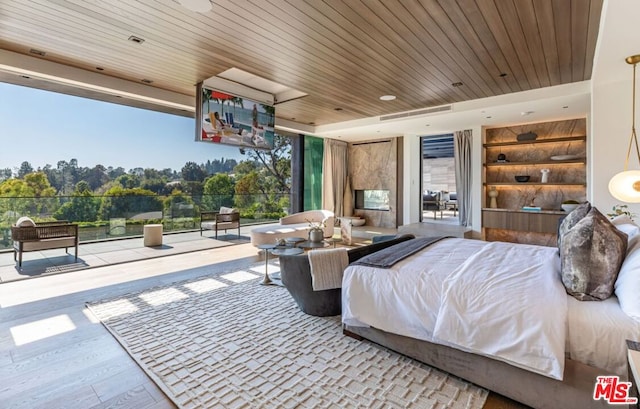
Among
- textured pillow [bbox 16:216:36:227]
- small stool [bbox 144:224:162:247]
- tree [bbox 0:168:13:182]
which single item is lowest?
small stool [bbox 144:224:162:247]

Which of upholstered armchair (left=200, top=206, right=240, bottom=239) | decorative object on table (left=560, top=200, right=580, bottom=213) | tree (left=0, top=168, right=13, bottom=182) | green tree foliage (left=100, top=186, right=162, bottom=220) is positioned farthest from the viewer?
upholstered armchair (left=200, top=206, right=240, bottom=239)

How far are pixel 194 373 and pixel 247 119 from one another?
398cm

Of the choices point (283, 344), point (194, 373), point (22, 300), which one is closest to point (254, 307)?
point (283, 344)

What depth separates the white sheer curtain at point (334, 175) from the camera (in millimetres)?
8742

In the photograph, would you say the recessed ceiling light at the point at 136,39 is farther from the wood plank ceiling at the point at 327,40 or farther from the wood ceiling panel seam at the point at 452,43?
the wood ceiling panel seam at the point at 452,43

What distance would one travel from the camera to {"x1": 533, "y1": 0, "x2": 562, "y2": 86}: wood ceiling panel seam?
8.92 ft

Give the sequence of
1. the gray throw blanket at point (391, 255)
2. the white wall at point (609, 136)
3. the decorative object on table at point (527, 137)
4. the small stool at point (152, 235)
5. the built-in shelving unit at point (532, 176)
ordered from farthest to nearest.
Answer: the small stool at point (152, 235) → the decorative object on table at point (527, 137) → the built-in shelving unit at point (532, 176) → the white wall at point (609, 136) → the gray throw blanket at point (391, 255)

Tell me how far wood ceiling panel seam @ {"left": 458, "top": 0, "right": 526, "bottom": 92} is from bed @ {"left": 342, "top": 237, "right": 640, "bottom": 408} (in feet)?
7.25

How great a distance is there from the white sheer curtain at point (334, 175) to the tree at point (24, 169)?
620cm

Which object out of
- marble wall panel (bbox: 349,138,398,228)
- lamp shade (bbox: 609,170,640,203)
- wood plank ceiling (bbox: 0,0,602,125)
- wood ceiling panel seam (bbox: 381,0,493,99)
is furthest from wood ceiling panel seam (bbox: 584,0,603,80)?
marble wall panel (bbox: 349,138,398,228)

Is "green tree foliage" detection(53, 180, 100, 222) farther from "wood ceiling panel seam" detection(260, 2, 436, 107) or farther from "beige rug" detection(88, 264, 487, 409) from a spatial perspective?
"wood ceiling panel seam" detection(260, 2, 436, 107)

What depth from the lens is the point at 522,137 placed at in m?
6.39

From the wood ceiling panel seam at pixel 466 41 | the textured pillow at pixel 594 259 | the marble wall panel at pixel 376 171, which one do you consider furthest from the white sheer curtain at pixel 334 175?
the textured pillow at pixel 594 259

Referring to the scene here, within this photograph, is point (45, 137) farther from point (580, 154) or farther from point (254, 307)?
point (580, 154)
